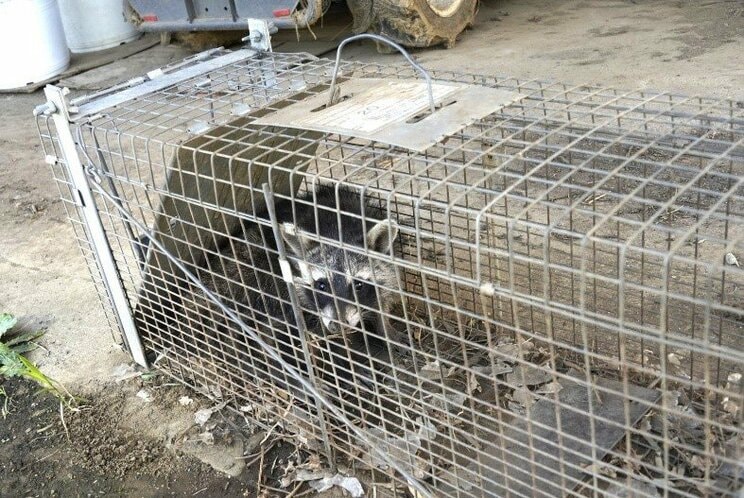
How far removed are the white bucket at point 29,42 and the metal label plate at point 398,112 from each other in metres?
6.27

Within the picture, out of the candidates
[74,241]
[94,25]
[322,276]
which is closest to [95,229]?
[322,276]

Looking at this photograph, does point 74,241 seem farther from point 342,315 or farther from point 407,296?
point 407,296

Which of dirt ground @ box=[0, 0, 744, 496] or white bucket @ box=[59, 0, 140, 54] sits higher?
white bucket @ box=[59, 0, 140, 54]

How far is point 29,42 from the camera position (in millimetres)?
8062

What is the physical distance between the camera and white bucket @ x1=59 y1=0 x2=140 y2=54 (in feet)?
29.3

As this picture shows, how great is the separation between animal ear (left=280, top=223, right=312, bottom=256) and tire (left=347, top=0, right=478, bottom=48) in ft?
12.5

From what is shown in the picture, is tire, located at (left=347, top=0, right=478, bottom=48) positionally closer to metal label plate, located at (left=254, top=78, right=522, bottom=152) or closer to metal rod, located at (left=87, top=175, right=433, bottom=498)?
metal label plate, located at (left=254, top=78, right=522, bottom=152)

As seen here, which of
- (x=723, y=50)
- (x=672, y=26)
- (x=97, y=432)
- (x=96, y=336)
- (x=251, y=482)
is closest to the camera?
(x=251, y=482)

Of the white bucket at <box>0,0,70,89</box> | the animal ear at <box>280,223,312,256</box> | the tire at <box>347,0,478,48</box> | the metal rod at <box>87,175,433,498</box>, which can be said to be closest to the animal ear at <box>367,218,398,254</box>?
the animal ear at <box>280,223,312,256</box>

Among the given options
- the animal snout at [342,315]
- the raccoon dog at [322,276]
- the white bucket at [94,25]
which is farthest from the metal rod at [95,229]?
the white bucket at [94,25]

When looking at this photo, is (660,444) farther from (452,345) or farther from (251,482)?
(251,482)

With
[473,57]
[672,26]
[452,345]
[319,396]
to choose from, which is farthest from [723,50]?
Result: [319,396]

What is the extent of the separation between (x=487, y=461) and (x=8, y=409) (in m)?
2.08

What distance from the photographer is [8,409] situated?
131 inches
